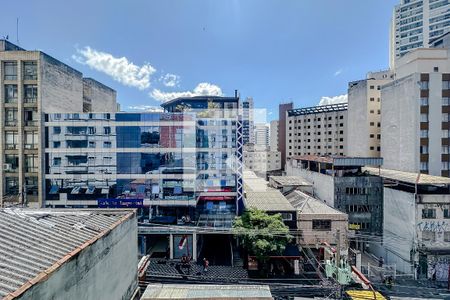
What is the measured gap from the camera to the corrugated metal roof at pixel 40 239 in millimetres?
5161

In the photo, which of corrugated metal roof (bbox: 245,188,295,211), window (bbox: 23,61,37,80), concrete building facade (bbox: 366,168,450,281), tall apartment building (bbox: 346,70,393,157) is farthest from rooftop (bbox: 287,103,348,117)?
window (bbox: 23,61,37,80)

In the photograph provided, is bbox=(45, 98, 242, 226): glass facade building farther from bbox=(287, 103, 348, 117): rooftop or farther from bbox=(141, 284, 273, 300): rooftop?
bbox=(287, 103, 348, 117): rooftop

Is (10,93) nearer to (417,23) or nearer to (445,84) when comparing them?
(445,84)

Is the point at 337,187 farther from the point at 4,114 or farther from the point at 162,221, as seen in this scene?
the point at 4,114

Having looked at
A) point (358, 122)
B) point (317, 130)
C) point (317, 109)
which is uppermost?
point (317, 109)

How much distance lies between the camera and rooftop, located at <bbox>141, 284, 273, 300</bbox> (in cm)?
1352

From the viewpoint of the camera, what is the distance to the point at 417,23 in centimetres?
7306

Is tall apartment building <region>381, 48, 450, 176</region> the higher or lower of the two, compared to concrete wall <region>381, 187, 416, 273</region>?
higher

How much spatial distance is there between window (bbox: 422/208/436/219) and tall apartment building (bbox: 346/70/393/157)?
25.3 m

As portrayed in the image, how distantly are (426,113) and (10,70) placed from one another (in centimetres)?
5340

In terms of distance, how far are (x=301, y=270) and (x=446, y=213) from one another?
16.4 meters

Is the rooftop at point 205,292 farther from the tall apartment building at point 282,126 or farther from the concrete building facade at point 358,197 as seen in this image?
the tall apartment building at point 282,126

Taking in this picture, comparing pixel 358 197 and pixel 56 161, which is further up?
pixel 56 161

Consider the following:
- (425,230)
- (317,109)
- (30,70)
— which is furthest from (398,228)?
(317,109)
